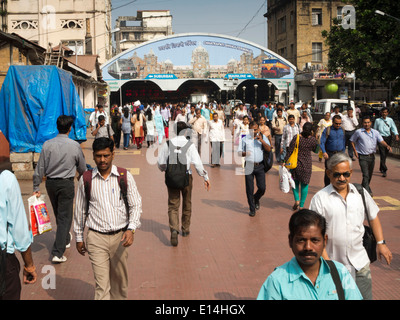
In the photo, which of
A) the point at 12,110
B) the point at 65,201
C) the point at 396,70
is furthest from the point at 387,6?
the point at 65,201

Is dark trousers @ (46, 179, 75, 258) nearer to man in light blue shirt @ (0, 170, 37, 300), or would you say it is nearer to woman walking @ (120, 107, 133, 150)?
man in light blue shirt @ (0, 170, 37, 300)

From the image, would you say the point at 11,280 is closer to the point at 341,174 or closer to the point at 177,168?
the point at 341,174

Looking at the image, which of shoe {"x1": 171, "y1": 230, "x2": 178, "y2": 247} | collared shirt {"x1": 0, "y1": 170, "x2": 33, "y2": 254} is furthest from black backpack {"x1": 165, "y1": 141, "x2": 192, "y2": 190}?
collared shirt {"x1": 0, "y1": 170, "x2": 33, "y2": 254}

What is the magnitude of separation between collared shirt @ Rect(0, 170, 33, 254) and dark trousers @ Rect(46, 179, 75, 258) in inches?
96.1

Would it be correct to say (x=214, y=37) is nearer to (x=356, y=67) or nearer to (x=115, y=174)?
(x=356, y=67)

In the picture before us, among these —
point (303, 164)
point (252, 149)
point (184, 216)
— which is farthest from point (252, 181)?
point (184, 216)

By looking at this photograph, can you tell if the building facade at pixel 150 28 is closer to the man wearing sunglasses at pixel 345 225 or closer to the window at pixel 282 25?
the window at pixel 282 25

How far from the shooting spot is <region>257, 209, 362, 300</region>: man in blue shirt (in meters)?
2.58

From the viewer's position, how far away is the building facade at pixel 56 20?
152 feet

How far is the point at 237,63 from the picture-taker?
148ft

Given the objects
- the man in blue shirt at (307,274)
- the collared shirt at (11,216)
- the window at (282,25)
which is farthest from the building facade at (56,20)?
the man in blue shirt at (307,274)

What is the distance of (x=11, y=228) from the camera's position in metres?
3.48

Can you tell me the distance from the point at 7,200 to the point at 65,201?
2720 millimetres

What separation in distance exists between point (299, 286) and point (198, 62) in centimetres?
4372
